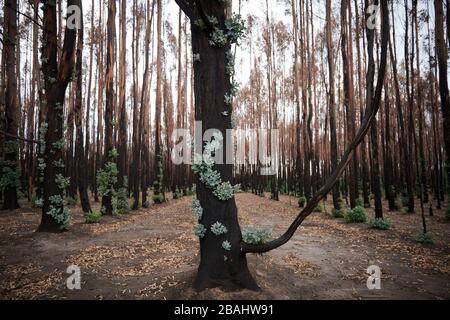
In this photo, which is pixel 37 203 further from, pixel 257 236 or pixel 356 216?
pixel 356 216

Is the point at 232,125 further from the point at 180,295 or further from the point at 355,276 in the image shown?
the point at 355,276

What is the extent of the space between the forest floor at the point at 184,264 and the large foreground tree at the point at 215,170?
275 mm

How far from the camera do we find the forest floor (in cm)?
400

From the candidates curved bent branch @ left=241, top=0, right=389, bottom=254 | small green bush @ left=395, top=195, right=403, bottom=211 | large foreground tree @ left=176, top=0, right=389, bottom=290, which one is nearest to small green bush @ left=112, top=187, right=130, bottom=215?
large foreground tree @ left=176, top=0, right=389, bottom=290

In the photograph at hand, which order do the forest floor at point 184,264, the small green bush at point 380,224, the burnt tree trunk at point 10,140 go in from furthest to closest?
the burnt tree trunk at point 10,140 → the small green bush at point 380,224 → the forest floor at point 184,264

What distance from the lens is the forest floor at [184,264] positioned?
3998mm

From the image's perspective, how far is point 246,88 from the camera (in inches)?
1280

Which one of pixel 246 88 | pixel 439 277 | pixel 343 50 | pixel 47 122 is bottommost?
pixel 439 277

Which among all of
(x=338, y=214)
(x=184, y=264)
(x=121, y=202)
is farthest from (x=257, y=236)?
(x=121, y=202)

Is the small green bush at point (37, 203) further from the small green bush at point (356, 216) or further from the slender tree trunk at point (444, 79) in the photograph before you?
the slender tree trunk at point (444, 79)

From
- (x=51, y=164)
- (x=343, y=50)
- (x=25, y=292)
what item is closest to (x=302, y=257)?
(x=25, y=292)

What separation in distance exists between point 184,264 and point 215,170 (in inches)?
102

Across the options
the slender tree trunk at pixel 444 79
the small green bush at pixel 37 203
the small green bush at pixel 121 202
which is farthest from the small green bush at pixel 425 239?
the small green bush at pixel 37 203

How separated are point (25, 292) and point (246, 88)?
31.0 meters
